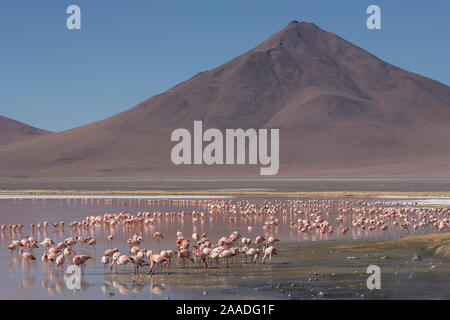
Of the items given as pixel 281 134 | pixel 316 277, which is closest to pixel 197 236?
pixel 316 277

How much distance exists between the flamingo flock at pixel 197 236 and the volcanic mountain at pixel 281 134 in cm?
8984

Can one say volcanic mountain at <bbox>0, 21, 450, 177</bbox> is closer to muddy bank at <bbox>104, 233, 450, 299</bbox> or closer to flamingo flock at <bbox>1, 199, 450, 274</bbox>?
flamingo flock at <bbox>1, 199, 450, 274</bbox>

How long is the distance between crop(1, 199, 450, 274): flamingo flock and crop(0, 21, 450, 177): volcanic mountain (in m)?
89.8

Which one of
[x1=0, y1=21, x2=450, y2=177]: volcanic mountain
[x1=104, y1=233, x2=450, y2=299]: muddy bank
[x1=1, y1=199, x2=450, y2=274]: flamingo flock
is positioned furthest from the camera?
[x1=0, y1=21, x2=450, y2=177]: volcanic mountain

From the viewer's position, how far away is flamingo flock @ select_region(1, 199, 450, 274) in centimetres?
1484

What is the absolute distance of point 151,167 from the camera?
141500mm

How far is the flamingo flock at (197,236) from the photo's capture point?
14836 millimetres

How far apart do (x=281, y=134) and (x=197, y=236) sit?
140m

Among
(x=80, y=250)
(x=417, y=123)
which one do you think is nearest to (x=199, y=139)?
(x=417, y=123)

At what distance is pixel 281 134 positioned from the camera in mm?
158250

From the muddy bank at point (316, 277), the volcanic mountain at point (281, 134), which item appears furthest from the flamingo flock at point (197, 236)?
the volcanic mountain at point (281, 134)

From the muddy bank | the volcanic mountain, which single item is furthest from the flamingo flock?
the volcanic mountain

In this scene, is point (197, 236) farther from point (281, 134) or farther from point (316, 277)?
point (281, 134)

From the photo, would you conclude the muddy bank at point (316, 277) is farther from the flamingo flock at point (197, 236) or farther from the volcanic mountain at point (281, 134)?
the volcanic mountain at point (281, 134)
